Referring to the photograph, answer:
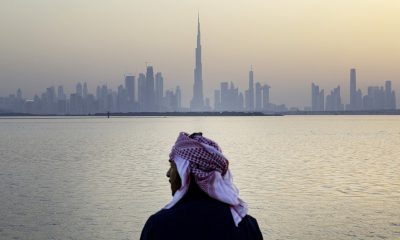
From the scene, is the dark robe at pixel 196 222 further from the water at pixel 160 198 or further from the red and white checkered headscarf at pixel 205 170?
the water at pixel 160 198

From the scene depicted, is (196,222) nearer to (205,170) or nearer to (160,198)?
(205,170)

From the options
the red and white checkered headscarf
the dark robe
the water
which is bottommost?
the water

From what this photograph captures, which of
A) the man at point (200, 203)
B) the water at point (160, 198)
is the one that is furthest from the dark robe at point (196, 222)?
the water at point (160, 198)

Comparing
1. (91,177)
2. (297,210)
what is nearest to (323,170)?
(91,177)

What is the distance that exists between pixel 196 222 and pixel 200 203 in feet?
0.37

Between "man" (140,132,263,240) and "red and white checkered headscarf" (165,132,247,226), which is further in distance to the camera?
"red and white checkered headscarf" (165,132,247,226)

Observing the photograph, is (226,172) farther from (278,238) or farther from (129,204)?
(129,204)

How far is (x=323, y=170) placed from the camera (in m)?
32.6

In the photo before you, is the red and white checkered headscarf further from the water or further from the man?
the water

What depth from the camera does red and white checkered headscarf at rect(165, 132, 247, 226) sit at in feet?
9.91

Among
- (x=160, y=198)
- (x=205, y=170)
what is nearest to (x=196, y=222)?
(x=205, y=170)

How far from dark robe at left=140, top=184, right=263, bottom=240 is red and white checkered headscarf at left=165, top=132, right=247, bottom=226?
0.04 meters

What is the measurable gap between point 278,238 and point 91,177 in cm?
1628

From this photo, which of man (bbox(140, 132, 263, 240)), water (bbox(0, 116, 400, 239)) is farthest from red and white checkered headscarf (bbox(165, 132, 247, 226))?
water (bbox(0, 116, 400, 239))
